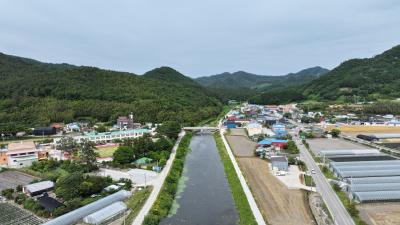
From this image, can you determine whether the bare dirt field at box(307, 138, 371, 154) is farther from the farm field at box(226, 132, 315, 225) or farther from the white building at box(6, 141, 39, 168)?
the white building at box(6, 141, 39, 168)

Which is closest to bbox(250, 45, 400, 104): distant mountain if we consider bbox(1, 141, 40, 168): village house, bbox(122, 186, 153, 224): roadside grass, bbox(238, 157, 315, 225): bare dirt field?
bbox(238, 157, 315, 225): bare dirt field

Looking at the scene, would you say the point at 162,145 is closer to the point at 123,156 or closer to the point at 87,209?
the point at 123,156

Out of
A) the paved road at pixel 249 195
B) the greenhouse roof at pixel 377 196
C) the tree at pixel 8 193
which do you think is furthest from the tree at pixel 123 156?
the greenhouse roof at pixel 377 196

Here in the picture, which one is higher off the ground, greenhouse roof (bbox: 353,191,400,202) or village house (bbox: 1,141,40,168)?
village house (bbox: 1,141,40,168)

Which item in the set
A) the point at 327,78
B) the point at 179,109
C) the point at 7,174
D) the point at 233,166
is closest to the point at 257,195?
the point at 233,166

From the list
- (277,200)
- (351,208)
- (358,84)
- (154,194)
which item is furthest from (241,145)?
(358,84)

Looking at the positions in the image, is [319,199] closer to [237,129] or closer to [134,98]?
[237,129]
